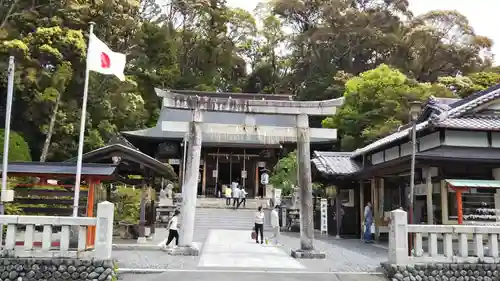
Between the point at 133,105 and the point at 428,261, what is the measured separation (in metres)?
26.2

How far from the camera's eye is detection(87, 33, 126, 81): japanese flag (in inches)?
504

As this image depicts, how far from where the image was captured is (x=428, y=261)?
1016 centimetres

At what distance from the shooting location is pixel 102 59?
1304 centimetres

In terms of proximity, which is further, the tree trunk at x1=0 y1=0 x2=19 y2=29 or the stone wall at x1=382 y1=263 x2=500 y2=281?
the tree trunk at x1=0 y1=0 x2=19 y2=29

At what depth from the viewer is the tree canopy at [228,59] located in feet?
90.8

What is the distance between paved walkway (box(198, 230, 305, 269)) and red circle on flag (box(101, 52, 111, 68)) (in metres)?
6.46

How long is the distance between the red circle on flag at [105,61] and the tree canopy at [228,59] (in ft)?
52.3

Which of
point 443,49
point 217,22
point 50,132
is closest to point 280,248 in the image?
point 50,132

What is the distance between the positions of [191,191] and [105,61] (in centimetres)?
476

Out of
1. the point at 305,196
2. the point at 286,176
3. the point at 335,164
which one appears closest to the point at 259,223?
the point at 305,196

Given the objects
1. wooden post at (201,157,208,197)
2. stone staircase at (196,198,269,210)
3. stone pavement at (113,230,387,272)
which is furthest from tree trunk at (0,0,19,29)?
stone pavement at (113,230,387,272)

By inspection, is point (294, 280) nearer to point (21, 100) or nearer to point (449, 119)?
point (449, 119)

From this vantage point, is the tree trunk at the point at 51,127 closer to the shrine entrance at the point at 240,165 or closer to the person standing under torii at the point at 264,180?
the shrine entrance at the point at 240,165

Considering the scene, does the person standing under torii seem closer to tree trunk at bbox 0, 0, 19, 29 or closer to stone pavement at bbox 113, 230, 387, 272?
stone pavement at bbox 113, 230, 387, 272
